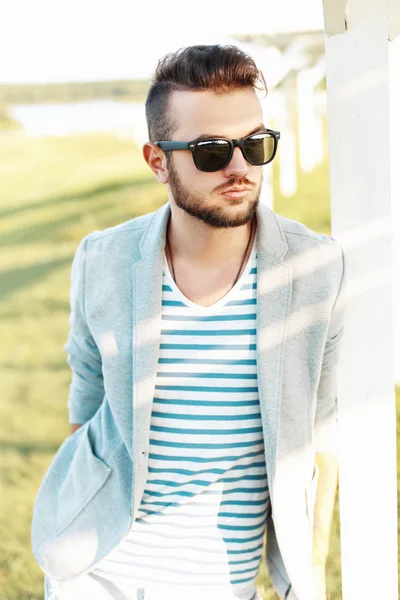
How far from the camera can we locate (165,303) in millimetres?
1933

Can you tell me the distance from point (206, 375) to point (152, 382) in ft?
0.41

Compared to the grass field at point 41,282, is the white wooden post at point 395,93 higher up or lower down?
higher up

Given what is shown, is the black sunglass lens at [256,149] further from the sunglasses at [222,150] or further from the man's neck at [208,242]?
the man's neck at [208,242]

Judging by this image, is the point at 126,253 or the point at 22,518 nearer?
the point at 126,253

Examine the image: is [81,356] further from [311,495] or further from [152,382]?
[311,495]

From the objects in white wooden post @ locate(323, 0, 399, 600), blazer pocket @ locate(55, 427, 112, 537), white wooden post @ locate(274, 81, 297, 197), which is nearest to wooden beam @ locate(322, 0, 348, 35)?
white wooden post @ locate(323, 0, 399, 600)

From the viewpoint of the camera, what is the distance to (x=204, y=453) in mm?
1874

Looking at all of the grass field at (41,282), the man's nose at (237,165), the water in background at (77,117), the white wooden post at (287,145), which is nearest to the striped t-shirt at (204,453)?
the man's nose at (237,165)

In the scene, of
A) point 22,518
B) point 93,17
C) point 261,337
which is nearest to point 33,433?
point 22,518

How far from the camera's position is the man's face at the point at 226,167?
5.89ft

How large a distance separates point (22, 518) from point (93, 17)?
8.32 meters

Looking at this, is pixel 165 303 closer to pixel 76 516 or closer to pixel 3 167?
pixel 76 516

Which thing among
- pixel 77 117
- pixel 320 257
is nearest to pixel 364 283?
pixel 320 257

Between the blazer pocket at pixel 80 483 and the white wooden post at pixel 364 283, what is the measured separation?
23.4 inches
